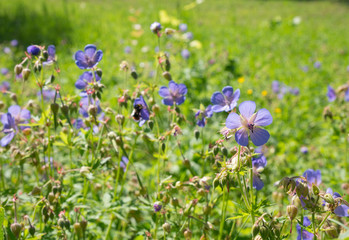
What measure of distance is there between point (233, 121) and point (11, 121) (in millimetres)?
1051

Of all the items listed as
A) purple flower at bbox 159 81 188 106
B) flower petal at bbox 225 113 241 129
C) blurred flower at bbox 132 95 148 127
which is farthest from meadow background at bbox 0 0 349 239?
blurred flower at bbox 132 95 148 127

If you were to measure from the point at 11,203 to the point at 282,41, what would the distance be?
662cm

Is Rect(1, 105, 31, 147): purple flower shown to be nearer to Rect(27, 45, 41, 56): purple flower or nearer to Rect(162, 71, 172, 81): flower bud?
Rect(27, 45, 41, 56): purple flower

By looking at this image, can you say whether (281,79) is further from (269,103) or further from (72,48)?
(72,48)

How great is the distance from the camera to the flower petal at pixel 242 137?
1045mm

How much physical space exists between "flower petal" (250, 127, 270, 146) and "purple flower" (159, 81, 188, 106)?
56 cm

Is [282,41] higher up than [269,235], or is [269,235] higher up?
[269,235]

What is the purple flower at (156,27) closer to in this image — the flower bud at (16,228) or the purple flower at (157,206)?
the purple flower at (157,206)

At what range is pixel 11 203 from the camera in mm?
1441

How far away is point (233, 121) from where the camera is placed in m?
1.06

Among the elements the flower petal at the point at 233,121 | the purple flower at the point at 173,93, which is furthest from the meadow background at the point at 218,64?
the purple flower at the point at 173,93

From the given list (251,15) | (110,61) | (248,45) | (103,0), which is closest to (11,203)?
(110,61)

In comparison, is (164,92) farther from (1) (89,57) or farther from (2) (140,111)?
(1) (89,57)

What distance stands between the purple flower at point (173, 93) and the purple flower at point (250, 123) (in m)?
0.53
